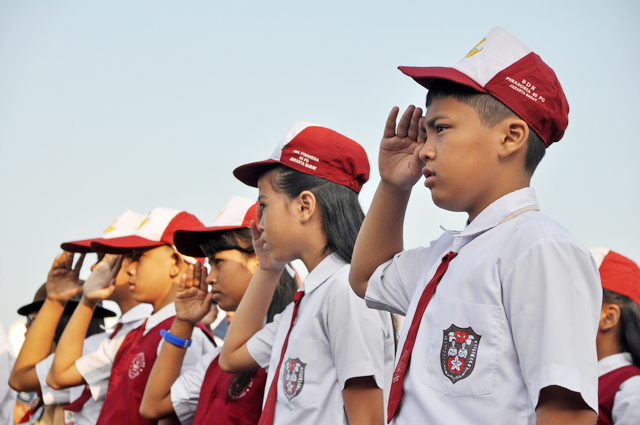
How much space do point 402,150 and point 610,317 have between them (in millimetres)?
1713

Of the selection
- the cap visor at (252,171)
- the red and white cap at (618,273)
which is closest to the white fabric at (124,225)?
the cap visor at (252,171)

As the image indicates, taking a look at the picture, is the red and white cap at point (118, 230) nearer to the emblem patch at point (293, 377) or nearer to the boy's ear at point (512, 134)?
the emblem patch at point (293, 377)

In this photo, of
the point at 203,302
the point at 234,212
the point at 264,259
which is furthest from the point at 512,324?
the point at 234,212

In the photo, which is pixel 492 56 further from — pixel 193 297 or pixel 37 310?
pixel 37 310

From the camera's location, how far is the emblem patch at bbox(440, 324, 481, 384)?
136 centimetres

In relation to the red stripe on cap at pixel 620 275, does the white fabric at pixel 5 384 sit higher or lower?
lower

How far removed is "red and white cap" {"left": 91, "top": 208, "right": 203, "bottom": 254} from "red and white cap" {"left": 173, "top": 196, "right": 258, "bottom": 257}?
444 mm

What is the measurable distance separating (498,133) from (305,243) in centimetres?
116

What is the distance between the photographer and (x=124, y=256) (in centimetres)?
438

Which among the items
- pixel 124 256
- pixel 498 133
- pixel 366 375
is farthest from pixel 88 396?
pixel 498 133

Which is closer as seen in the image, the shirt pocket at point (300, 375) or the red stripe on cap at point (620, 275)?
the shirt pocket at point (300, 375)

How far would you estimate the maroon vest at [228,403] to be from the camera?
2793mm

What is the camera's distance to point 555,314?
1277mm

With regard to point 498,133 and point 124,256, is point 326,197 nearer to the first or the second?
point 498,133
